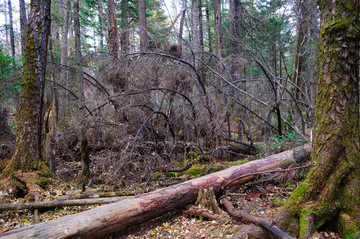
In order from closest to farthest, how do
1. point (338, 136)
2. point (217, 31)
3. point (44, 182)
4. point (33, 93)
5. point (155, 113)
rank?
point (338, 136) → point (44, 182) → point (33, 93) → point (155, 113) → point (217, 31)

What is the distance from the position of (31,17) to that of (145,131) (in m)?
3.88

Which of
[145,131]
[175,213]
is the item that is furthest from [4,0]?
[175,213]

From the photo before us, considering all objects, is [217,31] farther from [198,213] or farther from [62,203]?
[62,203]

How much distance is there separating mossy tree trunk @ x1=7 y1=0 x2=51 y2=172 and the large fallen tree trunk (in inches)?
102

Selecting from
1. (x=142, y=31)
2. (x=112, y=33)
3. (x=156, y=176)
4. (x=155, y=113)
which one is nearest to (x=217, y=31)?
(x=142, y=31)

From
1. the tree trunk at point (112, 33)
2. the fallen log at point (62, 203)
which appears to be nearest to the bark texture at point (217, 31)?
the tree trunk at point (112, 33)

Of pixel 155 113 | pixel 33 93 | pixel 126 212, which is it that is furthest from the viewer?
pixel 155 113

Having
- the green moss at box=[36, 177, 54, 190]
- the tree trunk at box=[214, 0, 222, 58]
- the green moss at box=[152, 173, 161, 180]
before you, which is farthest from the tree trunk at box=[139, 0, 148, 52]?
the green moss at box=[36, 177, 54, 190]

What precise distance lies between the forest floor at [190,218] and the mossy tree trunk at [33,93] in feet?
3.00

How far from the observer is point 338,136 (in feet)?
9.12

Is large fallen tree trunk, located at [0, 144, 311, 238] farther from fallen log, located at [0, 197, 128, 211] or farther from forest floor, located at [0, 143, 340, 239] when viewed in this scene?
fallen log, located at [0, 197, 128, 211]

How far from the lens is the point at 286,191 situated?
453 centimetres

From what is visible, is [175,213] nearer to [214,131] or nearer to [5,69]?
[214,131]

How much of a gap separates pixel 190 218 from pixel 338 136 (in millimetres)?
2594
